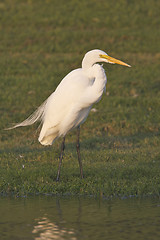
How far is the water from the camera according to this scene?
6.08 m

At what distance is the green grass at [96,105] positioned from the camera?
891 centimetres

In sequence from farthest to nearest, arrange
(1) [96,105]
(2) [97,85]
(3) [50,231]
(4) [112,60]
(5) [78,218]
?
(1) [96,105] < (4) [112,60] < (2) [97,85] < (5) [78,218] < (3) [50,231]

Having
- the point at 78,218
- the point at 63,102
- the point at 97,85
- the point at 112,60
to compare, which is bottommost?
the point at 78,218

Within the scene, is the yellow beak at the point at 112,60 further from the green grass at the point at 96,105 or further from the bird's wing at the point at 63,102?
the green grass at the point at 96,105

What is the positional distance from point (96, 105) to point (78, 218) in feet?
28.5

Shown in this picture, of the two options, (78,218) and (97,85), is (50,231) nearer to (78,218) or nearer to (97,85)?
(78,218)

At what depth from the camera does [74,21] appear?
2567 cm

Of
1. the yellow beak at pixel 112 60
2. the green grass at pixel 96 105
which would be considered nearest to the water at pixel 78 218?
the green grass at pixel 96 105

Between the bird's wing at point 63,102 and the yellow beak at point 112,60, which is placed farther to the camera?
the bird's wing at point 63,102

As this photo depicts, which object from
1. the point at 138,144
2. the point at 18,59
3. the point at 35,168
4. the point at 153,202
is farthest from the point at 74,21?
the point at 153,202

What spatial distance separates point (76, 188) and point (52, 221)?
1.72m

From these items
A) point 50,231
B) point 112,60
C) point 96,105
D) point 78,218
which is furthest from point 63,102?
point 96,105

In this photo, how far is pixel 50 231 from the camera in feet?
20.5

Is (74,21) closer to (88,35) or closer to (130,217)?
(88,35)
